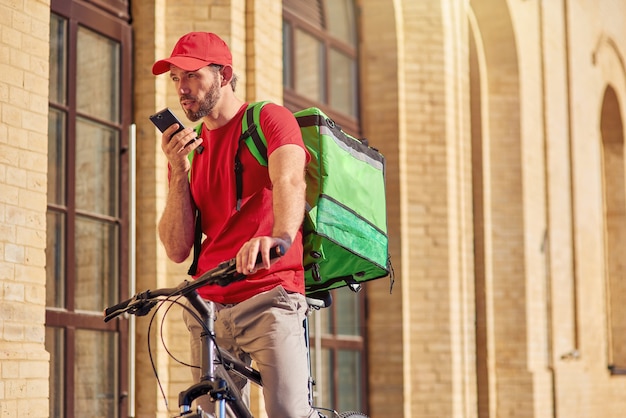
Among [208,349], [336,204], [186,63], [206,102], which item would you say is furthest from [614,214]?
[208,349]

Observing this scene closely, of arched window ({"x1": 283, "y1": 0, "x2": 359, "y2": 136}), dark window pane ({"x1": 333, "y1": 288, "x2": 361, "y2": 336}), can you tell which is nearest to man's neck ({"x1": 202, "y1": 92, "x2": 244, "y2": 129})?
arched window ({"x1": 283, "y1": 0, "x2": 359, "y2": 136})

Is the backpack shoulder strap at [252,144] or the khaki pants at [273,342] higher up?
the backpack shoulder strap at [252,144]

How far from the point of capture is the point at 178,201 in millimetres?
4281

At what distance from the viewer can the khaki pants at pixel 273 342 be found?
4.01 meters

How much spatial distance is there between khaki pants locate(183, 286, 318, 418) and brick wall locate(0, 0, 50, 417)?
2.46m

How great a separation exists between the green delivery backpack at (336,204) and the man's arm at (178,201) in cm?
7

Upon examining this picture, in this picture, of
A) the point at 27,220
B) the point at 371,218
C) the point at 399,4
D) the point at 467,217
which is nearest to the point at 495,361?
the point at 467,217

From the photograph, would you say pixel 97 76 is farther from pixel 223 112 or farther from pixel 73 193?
pixel 223 112

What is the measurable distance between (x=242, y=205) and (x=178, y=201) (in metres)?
0.25

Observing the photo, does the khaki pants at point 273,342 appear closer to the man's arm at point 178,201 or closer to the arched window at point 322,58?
the man's arm at point 178,201

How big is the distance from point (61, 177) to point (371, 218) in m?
3.61

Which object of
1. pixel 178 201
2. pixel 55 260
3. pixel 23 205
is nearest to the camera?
pixel 178 201

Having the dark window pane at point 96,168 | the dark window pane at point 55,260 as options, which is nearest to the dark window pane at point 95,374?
the dark window pane at point 55,260

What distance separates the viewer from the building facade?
6676mm
